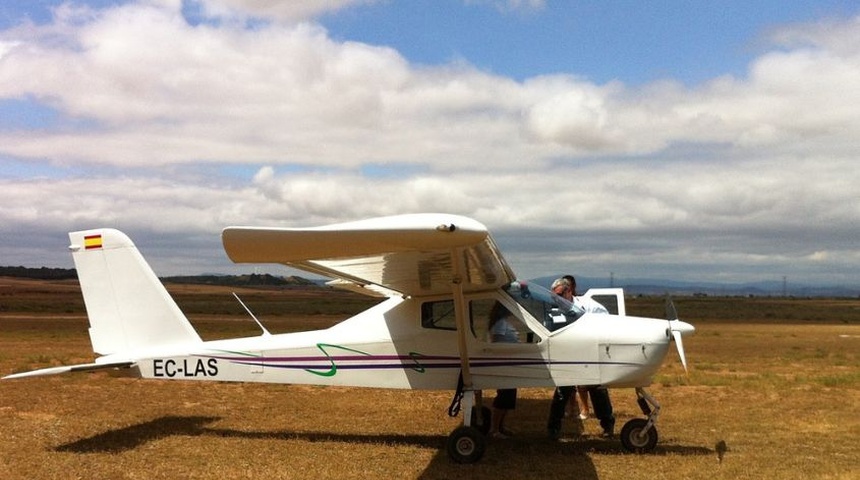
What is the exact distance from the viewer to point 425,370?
28.3 feet

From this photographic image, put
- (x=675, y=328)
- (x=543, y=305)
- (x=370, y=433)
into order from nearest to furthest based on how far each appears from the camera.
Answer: (x=675, y=328)
(x=543, y=305)
(x=370, y=433)

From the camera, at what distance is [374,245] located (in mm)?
5508

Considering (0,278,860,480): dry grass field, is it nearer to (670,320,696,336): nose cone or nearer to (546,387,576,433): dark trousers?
(546,387,576,433): dark trousers

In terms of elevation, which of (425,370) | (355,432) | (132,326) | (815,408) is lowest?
(815,408)

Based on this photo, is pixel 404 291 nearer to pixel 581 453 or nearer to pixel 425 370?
pixel 425 370

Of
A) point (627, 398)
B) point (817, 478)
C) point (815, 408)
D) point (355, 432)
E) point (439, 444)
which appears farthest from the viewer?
point (627, 398)

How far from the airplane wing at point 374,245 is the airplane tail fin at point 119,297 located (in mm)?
3307

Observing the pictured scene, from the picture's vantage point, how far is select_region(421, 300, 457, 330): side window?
8.67 m

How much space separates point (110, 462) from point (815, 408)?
10664mm

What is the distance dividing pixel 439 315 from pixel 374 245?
3374mm

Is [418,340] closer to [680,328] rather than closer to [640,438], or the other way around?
[640,438]

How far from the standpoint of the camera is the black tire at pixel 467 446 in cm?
768

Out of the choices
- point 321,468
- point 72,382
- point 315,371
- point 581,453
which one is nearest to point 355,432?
point 315,371

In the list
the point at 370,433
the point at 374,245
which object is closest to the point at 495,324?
the point at 370,433
